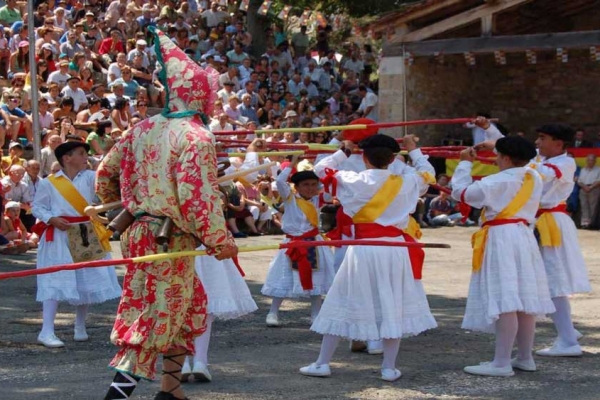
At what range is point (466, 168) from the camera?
7953mm

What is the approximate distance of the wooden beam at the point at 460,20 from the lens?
22.8 metres

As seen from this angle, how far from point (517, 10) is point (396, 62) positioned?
3.61 m

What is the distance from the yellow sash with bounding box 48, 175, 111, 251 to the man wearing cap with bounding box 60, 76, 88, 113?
8.47 metres

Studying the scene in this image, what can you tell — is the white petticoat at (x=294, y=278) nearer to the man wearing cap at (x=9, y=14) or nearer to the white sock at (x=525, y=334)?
the white sock at (x=525, y=334)

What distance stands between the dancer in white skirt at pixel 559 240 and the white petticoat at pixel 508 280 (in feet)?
2.05

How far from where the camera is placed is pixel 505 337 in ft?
25.3

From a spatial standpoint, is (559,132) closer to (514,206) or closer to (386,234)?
(514,206)

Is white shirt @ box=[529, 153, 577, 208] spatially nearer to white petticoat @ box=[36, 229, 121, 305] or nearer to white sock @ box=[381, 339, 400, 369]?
white sock @ box=[381, 339, 400, 369]

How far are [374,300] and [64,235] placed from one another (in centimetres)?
297

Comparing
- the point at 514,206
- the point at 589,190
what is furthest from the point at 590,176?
the point at 514,206

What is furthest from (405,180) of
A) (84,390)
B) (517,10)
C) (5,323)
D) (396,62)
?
(517,10)

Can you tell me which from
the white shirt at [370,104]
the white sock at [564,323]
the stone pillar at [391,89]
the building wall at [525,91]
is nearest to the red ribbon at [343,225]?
the white sock at [564,323]

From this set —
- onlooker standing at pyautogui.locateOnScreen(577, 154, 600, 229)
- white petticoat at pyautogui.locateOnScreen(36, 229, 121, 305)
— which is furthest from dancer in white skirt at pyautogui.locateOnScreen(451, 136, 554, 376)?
onlooker standing at pyautogui.locateOnScreen(577, 154, 600, 229)

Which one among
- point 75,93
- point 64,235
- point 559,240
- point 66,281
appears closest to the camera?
point 559,240
